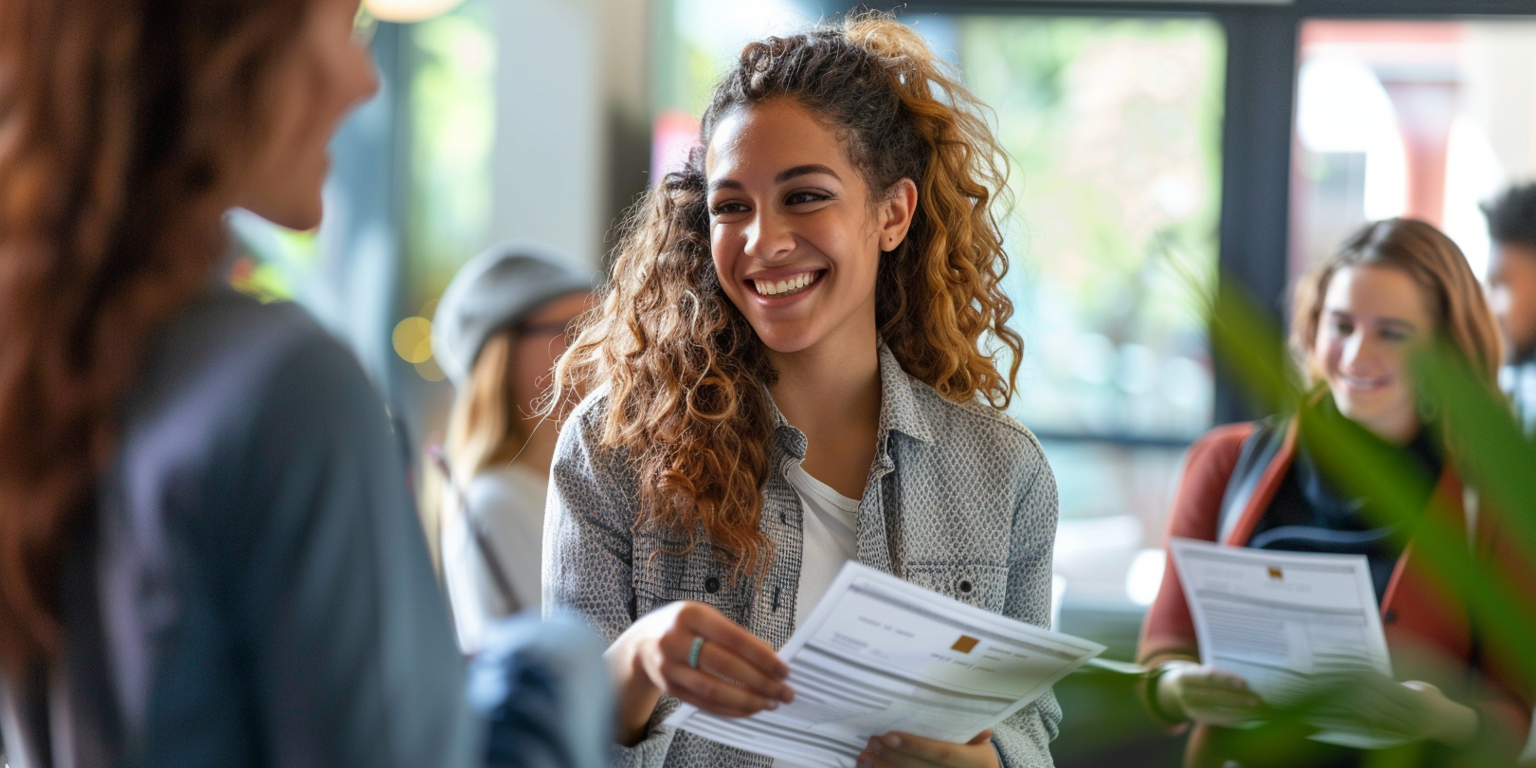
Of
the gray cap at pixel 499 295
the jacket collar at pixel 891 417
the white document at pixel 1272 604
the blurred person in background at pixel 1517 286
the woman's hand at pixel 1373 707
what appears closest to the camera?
the woman's hand at pixel 1373 707

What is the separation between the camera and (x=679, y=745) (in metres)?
1.29

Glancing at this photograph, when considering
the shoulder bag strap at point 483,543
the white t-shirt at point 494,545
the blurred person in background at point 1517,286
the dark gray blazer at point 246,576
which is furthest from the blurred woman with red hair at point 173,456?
the blurred person in background at point 1517,286

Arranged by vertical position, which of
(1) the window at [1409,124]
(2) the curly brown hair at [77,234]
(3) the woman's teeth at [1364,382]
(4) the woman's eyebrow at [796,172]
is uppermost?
(1) the window at [1409,124]

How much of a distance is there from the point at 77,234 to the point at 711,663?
57cm

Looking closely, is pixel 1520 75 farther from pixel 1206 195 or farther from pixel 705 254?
Answer: pixel 705 254

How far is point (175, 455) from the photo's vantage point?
0.57 m

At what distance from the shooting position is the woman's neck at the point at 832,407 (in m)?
1.45

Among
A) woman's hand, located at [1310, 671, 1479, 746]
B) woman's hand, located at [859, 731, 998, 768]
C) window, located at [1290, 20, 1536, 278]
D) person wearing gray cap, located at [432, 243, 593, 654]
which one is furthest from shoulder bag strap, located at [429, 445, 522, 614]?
window, located at [1290, 20, 1536, 278]

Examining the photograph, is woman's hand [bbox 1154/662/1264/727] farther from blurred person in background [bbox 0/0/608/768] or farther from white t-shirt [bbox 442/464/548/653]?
white t-shirt [bbox 442/464/548/653]

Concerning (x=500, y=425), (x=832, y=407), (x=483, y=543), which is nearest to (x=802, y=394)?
(x=832, y=407)

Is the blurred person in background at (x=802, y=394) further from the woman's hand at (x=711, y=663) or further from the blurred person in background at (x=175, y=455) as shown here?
the blurred person in background at (x=175, y=455)

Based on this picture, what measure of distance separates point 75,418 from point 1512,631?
61 cm

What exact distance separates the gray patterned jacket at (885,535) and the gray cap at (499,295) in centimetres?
113

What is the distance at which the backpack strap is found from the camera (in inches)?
78.9
